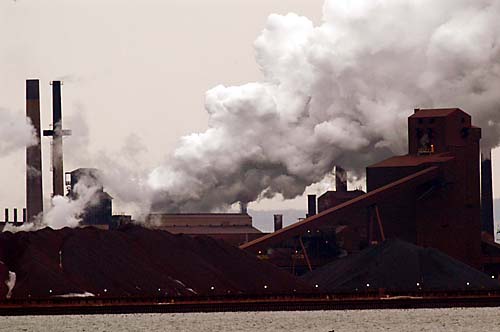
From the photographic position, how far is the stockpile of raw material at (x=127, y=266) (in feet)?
568

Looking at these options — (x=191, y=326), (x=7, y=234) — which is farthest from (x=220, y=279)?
(x=191, y=326)

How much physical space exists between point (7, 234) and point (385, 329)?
175 ft

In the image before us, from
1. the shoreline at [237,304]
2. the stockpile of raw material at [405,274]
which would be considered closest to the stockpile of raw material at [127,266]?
the shoreline at [237,304]

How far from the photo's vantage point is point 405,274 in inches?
7613

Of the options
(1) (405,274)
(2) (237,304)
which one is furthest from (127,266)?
(1) (405,274)

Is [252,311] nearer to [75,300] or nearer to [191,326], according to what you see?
[75,300]

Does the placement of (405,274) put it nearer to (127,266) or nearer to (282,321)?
(127,266)

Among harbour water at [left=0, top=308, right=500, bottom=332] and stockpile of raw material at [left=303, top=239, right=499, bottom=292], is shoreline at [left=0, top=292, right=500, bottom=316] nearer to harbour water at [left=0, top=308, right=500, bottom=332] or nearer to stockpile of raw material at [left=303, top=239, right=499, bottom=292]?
harbour water at [left=0, top=308, right=500, bottom=332]

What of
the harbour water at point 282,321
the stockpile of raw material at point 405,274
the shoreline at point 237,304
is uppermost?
the stockpile of raw material at point 405,274

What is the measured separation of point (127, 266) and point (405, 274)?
29070 millimetres

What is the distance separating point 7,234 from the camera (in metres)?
186

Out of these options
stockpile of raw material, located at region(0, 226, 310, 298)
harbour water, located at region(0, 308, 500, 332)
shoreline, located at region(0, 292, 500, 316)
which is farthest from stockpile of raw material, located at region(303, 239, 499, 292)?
harbour water, located at region(0, 308, 500, 332)

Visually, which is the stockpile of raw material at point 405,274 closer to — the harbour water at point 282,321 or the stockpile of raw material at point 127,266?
the stockpile of raw material at point 127,266

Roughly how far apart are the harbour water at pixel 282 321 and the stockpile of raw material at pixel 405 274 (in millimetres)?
14000
